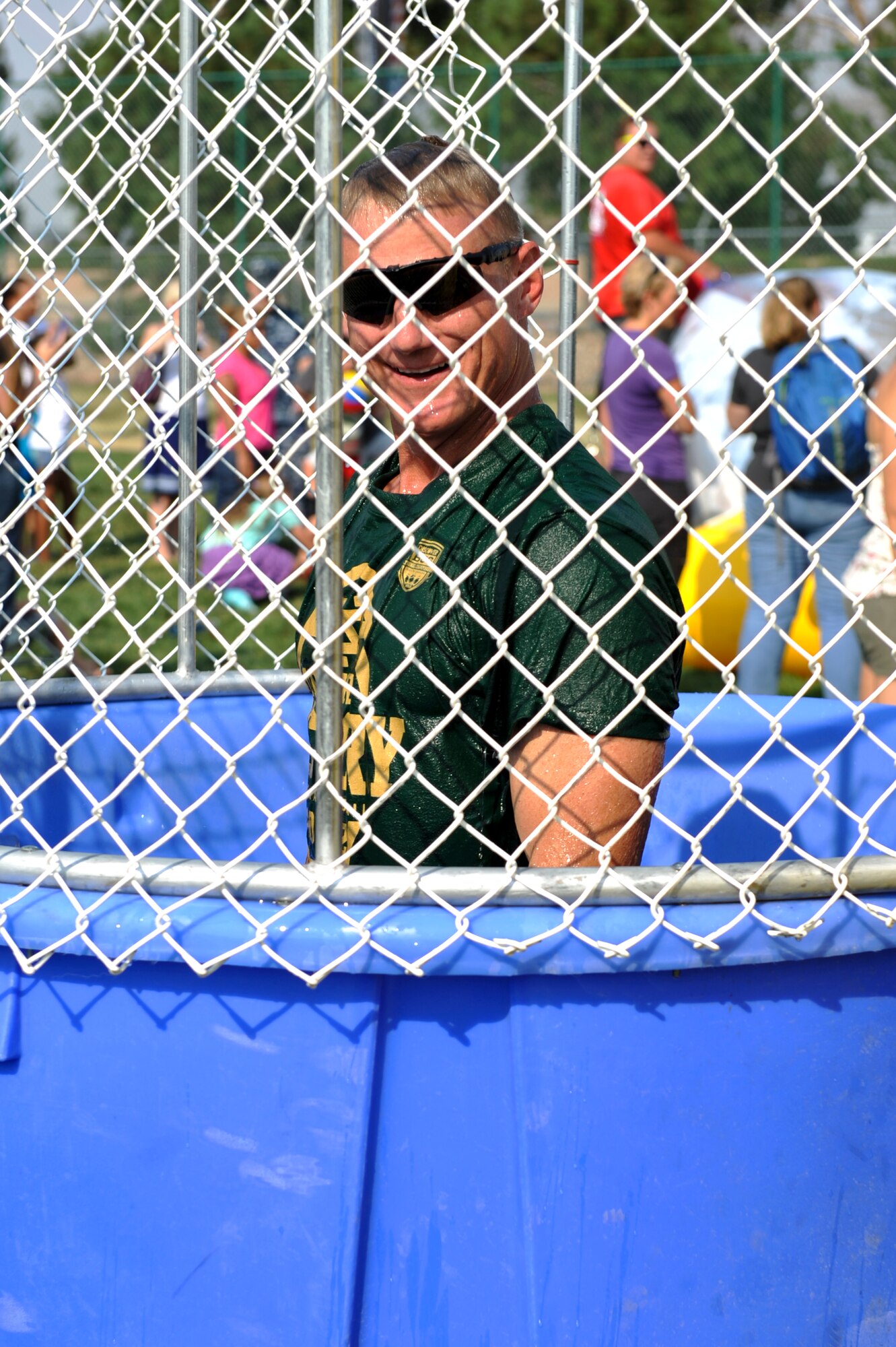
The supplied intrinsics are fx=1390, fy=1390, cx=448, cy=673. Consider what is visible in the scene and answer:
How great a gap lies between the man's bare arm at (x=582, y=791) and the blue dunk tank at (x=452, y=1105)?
0.09 metres

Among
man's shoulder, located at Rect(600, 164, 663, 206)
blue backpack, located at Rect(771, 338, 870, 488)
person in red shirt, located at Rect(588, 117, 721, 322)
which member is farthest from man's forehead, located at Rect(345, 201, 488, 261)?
man's shoulder, located at Rect(600, 164, 663, 206)

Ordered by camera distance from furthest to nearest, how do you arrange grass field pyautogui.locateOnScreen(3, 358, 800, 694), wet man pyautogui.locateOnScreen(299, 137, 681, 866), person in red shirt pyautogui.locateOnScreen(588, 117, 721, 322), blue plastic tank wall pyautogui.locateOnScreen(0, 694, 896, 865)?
person in red shirt pyautogui.locateOnScreen(588, 117, 721, 322) → grass field pyautogui.locateOnScreen(3, 358, 800, 694) → blue plastic tank wall pyautogui.locateOnScreen(0, 694, 896, 865) → wet man pyautogui.locateOnScreen(299, 137, 681, 866)

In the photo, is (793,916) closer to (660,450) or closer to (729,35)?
(660,450)

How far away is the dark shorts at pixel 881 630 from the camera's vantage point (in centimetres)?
425

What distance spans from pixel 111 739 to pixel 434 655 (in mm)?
1346

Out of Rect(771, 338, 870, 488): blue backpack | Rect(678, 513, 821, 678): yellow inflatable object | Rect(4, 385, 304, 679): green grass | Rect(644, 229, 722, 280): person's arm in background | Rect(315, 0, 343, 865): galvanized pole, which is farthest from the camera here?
Rect(644, 229, 722, 280): person's arm in background

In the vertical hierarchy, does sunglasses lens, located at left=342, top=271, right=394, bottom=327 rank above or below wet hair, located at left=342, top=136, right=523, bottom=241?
below

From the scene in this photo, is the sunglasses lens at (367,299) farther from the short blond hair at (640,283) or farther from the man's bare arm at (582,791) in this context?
the short blond hair at (640,283)

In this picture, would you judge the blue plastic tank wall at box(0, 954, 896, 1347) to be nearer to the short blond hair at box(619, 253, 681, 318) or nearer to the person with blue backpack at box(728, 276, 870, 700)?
the person with blue backpack at box(728, 276, 870, 700)

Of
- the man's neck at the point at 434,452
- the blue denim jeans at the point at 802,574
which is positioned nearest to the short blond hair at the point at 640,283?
the blue denim jeans at the point at 802,574

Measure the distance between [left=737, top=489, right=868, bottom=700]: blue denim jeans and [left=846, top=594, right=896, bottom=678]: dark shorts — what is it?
0.21 m

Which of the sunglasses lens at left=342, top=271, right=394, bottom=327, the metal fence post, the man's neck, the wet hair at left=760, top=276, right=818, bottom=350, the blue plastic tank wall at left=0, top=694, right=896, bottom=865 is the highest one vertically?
the metal fence post

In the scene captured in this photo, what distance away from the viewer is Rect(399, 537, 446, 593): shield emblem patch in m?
1.90

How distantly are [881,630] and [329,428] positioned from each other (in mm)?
3112
